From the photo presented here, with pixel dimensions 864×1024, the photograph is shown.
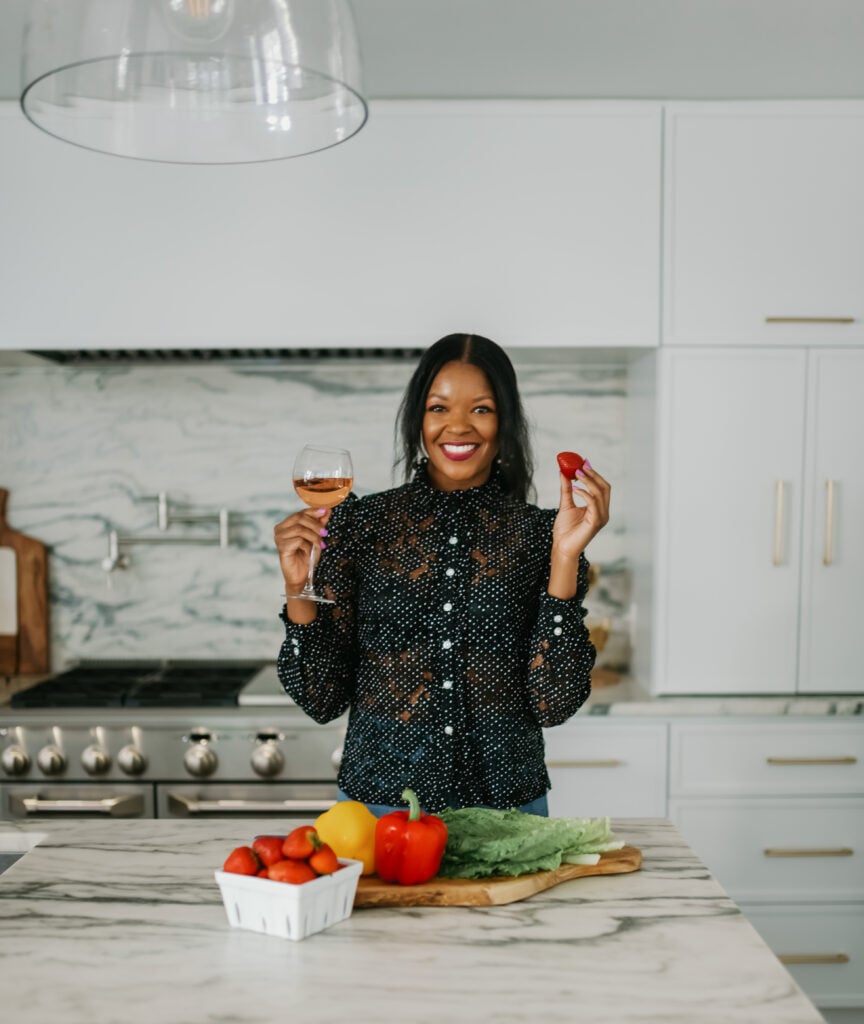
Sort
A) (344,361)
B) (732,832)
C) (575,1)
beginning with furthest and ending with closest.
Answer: (344,361) → (732,832) → (575,1)

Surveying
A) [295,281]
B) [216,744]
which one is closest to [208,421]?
[295,281]

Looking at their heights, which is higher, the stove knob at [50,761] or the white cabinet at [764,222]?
the white cabinet at [764,222]

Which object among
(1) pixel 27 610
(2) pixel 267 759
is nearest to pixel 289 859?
(2) pixel 267 759

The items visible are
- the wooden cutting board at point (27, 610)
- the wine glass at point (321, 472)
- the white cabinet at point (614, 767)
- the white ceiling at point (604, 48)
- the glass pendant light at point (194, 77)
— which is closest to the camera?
the glass pendant light at point (194, 77)

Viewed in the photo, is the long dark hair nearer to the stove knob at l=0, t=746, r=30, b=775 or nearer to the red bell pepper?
the red bell pepper

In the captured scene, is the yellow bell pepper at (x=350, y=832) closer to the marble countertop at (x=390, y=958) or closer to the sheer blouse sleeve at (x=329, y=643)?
the marble countertop at (x=390, y=958)

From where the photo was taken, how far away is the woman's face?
6.14ft

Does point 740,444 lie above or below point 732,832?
above

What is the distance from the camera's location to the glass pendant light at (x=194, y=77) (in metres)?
1.00

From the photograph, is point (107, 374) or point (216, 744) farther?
point (107, 374)

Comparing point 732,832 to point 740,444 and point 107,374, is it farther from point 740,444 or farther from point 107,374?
point 107,374

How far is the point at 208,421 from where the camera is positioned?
324 centimetres

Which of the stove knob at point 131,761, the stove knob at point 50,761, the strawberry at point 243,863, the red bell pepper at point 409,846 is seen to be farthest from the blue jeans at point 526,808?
the stove knob at point 50,761

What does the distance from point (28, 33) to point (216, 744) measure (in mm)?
1981
